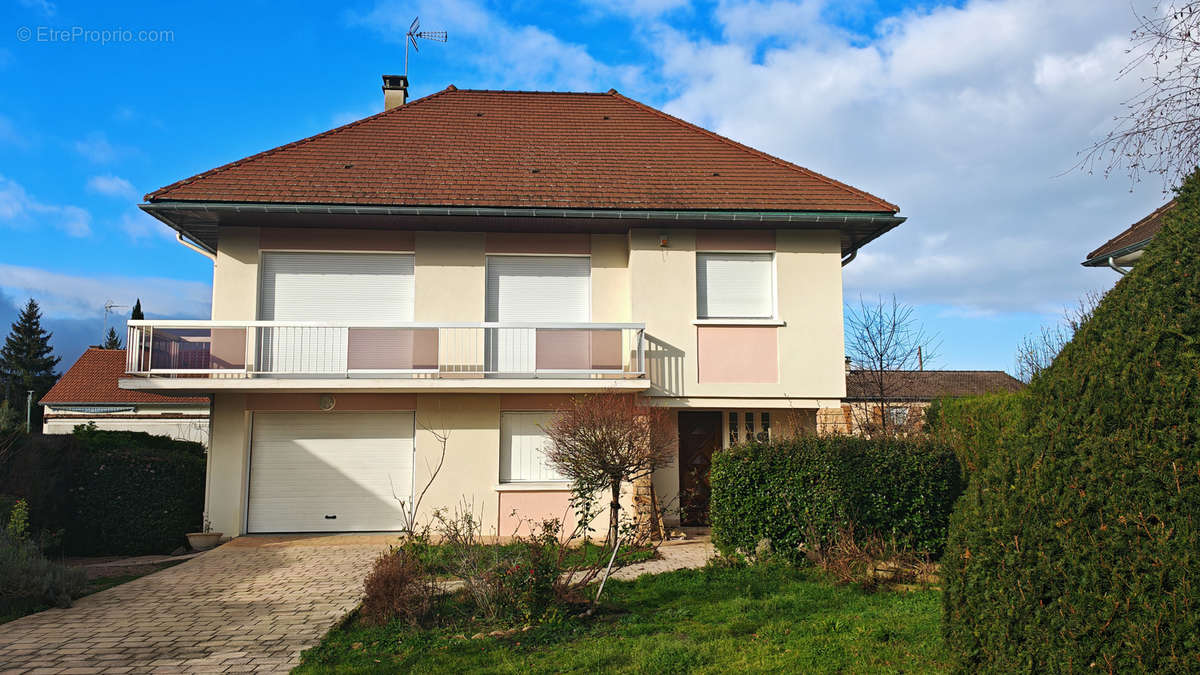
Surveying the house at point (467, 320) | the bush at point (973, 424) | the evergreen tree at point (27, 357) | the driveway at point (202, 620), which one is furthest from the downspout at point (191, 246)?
the evergreen tree at point (27, 357)

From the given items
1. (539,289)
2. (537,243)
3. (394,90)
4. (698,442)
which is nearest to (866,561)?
(698,442)

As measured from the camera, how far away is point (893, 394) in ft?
99.3

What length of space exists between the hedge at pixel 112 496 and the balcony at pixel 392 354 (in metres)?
1.36

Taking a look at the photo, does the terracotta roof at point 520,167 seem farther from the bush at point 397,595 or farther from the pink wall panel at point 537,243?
the bush at point 397,595

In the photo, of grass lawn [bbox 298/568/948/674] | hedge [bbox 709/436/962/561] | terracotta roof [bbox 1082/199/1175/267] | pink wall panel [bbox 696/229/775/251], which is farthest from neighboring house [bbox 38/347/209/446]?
terracotta roof [bbox 1082/199/1175/267]

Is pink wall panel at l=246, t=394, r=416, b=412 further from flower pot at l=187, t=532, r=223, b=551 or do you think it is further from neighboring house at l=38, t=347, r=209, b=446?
neighboring house at l=38, t=347, r=209, b=446

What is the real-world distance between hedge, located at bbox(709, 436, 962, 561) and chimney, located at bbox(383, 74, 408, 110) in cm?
1320

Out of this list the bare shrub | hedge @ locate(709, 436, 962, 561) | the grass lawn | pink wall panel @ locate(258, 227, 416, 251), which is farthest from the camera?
pink wall panel @ locate(258, 227, 416, 251)

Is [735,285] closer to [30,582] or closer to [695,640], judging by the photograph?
[695,640]

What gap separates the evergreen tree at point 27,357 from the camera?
59.9 metres

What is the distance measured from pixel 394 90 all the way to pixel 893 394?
21433 mm

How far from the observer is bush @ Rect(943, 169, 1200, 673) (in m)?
3.01

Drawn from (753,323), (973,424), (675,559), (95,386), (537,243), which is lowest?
(675,559)

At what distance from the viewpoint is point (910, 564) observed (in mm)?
9266
